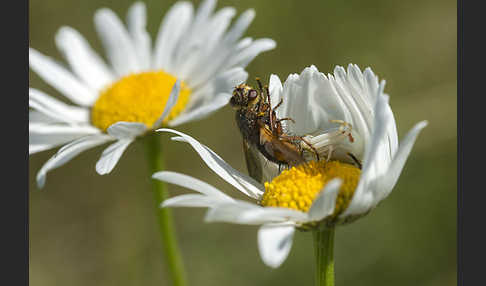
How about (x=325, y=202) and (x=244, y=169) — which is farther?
(x=244, y=169)

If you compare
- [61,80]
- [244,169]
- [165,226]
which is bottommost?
[165,226]

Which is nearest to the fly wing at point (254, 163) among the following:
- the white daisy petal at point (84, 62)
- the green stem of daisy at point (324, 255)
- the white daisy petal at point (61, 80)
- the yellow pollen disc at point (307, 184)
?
the yellow pollen disc at point (307, 184)

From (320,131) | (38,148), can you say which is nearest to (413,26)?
(320,131)

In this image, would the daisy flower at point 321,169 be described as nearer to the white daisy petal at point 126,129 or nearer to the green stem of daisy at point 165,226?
the white daisy petal at point 126,129

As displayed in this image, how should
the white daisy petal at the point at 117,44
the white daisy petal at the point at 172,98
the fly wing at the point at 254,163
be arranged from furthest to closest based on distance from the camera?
the white daisy petal at the point at 117,44, the white daisy petal at the point at 172,98, the fly wing at the point at 254,163

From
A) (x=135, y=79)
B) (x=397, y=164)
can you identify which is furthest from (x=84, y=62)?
(x=397, y=164)

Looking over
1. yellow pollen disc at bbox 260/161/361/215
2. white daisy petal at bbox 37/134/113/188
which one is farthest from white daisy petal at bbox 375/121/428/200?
white daisy petal at bbox 37/134/113/188

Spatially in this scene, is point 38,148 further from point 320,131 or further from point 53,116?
point 320,131

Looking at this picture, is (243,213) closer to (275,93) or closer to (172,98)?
(275,93)
